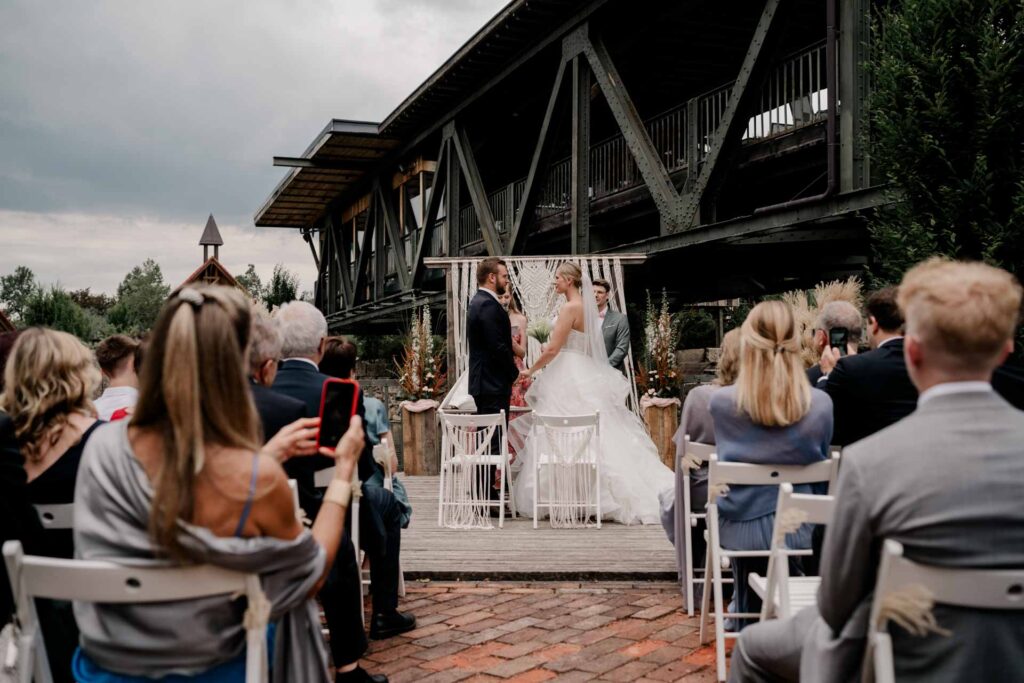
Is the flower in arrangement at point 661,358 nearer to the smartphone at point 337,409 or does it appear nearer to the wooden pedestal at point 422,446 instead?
the wooden pedestal at point 422,446

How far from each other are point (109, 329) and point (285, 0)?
38.4 feet

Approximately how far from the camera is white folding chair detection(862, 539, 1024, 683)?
1868 millimetres

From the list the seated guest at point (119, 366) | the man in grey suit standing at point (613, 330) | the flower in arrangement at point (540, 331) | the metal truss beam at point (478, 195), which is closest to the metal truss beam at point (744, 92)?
the man in grey suit standing at point (613, 330)

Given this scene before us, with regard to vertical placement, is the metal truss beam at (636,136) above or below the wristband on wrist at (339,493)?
above

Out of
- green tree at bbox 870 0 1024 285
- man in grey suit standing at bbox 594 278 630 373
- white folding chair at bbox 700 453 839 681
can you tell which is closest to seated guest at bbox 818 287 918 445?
white folding chair at bbox 700 453 839 681

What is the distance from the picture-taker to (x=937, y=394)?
1.98m

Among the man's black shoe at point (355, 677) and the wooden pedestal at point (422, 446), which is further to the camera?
the wooden pedestal at point (422, 446)

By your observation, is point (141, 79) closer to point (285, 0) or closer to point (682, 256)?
point (285, 0)

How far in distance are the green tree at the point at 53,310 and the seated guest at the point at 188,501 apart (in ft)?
54.5

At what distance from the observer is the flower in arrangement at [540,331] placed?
9.03 meters

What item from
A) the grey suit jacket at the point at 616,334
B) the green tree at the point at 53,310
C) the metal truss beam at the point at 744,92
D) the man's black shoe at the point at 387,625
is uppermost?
the metal truss beam at the point at 744,92

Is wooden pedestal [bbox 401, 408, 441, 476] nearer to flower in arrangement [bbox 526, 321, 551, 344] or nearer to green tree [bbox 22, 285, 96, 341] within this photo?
flower in arrangement [bbox 526, 321, 551, 344]

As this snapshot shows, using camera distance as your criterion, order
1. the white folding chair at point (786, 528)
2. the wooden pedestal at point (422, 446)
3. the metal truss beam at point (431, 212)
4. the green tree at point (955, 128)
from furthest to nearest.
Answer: the metal truss beam at point (431, 212) < the wooden pedestal at point (422, 446) < the green tree at point (955, 128) < the white folding chair at point (786, 528)

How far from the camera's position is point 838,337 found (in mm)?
4676
